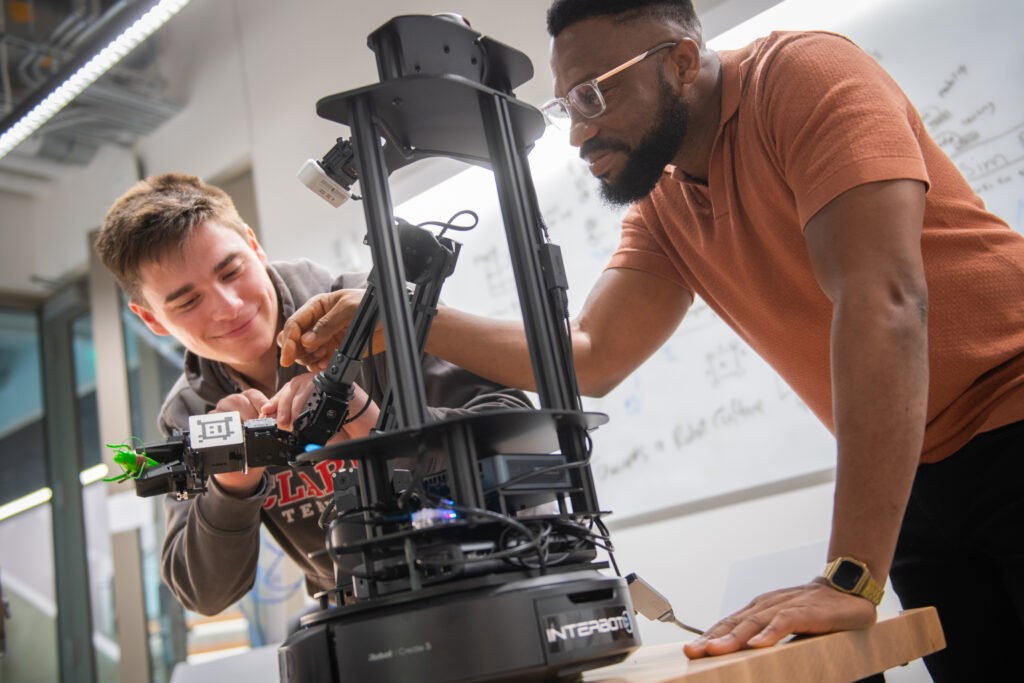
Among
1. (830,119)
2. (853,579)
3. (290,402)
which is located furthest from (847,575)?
(290,402)

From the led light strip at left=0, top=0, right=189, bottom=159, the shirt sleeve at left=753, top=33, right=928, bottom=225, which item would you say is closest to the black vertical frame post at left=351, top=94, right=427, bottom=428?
the shirt sleeve at left=753, top=33, right=928, bottom=225

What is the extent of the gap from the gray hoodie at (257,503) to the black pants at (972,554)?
0.59 meters

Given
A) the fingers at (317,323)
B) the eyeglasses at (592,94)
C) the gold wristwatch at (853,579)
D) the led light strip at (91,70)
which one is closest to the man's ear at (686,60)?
the eyeglasses at (592,94)

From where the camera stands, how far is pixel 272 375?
1648 millimetres

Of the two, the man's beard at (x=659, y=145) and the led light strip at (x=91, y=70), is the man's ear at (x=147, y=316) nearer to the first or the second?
the man's beard at (x=659, y=145)

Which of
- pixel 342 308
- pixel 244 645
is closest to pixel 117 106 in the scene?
pixel 244 645

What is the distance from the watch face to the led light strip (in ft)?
9.32

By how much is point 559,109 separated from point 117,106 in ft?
10.7

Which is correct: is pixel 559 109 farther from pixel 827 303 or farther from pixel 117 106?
pixel 117 106

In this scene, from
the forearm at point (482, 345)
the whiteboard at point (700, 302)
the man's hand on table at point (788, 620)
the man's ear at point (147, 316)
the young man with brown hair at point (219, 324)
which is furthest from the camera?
the whiteboard at point (700, 302)

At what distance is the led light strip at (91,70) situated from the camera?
9.51 feet

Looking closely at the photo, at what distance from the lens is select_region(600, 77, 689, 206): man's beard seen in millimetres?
1246

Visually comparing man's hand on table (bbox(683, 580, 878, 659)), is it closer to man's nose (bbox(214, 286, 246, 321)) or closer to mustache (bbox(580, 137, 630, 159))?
mustache (bbox(580, 137, 630, 159))

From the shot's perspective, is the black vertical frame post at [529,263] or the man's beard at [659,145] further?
the man's beard at [659,145]
